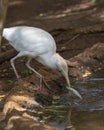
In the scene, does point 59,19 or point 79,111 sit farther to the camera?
point 59,19

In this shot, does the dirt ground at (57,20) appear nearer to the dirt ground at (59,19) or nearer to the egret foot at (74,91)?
the dirt ground at (59,19)

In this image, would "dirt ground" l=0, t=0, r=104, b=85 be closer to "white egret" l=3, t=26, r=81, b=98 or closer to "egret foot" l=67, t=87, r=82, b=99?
"white egret" l=3, t=26, r=81, b=98

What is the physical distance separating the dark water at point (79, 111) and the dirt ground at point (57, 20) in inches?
33.4

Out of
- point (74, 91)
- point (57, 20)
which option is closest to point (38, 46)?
point (74, 91)

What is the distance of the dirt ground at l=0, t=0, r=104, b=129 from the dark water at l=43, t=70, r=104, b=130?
2.79 feet

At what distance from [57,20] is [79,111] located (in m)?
5.96

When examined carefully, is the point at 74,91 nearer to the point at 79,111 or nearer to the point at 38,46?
the point at 79,111

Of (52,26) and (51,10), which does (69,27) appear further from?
(51,10)

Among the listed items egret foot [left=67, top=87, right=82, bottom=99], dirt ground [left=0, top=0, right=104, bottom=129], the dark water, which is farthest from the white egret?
dirt ground [left=0, top=0, right=104, bottom=129]

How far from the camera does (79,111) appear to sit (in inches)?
261

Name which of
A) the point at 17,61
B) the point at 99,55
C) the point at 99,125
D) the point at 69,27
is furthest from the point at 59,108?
the point at 69,27

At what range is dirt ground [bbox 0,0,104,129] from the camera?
31.6 feet

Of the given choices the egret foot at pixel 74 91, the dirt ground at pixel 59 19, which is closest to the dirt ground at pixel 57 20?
the dirt ground at pixel 59 19

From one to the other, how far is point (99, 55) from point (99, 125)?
114 inches
